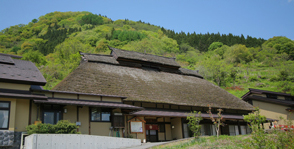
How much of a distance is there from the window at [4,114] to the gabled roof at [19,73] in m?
1.34

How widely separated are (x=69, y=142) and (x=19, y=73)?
556 cm

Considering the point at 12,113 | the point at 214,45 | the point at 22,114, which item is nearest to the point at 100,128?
the point at 22,114

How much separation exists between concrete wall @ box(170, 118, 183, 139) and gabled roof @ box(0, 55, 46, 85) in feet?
39.7

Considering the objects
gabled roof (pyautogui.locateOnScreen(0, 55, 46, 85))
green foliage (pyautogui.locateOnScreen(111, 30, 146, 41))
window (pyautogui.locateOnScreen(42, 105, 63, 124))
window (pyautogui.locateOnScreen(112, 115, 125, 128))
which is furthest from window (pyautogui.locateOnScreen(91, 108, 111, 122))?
green foliage (pyautogui.locateOnScreen(111, 30, 146, 41))

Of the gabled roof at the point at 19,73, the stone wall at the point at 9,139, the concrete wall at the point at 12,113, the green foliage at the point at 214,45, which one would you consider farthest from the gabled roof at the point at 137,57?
the green foliage at the point at 214,45

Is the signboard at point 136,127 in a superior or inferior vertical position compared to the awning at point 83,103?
inferior

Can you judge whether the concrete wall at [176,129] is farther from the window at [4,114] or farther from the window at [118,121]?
the window at [4,114]

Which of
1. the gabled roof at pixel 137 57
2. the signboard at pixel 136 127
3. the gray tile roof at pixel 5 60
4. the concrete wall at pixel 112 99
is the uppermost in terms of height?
the gabled roof at pixel 137 57

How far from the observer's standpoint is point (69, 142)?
1205 cm

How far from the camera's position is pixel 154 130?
69.8 ft

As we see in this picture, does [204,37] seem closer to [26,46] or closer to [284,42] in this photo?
[284,42]

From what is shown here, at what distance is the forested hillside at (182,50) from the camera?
164 feet

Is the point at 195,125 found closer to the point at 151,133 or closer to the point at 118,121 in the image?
the point at 118,121

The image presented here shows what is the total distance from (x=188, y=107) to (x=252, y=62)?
65529mm
